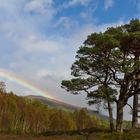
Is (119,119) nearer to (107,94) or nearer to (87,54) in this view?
(107,94)

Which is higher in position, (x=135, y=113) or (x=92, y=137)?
(x=135, y=113)

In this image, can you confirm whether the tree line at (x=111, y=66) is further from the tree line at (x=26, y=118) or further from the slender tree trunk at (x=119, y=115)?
the tree line at (x=26, y=118)

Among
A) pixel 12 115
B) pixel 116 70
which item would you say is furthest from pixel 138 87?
pixel 12 115

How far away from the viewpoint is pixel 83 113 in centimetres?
16900

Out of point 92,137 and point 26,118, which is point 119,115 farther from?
point 26,118

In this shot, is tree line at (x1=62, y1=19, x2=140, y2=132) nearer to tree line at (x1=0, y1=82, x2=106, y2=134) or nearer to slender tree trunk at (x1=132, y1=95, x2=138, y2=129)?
slender tree trunk at (x1=132, y1=95, x2=138, y2=129)

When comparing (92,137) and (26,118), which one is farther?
(26,118)

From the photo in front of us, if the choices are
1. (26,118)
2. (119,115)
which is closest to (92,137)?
(119,115)

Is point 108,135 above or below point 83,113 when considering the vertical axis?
below

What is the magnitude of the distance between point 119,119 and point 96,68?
253 inches

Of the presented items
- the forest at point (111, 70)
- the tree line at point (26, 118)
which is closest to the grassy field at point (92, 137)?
the forest at point (111, 70)

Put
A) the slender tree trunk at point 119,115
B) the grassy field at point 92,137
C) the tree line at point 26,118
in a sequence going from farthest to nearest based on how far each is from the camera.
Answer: the tree line at point 26,118
the slender tree trunk at point 119,115
the grassy field at point 92,137

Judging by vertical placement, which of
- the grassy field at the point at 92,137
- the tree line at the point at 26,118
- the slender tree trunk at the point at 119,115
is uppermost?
the tree line at the point at 26,118

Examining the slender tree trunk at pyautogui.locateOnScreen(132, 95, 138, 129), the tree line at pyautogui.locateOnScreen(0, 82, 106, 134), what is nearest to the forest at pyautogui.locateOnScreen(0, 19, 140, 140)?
the slender tree trunk at pyautogui.locateOnScreen(132, 95, 138, 129)
